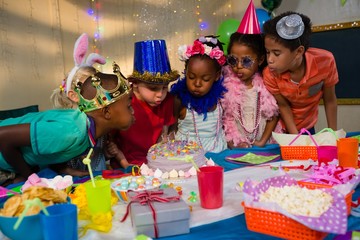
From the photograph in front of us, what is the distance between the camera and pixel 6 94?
4.52m

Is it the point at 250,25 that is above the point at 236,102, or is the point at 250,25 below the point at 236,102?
above

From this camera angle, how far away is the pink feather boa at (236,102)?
8.20 ft

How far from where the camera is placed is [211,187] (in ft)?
4.02

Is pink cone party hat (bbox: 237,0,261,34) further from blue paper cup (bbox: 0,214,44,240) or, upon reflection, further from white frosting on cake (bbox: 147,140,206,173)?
blue paper cup (bbox: 0,214,44,240)

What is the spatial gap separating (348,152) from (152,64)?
1.27 meters

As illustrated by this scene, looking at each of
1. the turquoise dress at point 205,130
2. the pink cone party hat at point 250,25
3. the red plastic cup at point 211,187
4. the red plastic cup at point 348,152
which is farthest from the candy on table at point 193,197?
the pink cone party hat at point 250,25

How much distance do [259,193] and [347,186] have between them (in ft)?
0.93

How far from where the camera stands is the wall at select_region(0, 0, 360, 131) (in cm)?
464

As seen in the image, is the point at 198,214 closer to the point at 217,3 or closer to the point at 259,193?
the point at 259,193

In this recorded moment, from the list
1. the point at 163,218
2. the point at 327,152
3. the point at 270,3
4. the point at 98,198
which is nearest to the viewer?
the point at 163,218

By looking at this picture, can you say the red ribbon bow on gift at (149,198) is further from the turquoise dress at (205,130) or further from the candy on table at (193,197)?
the turquoise dress at (205,130)

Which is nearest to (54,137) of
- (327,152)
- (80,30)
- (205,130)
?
(205,130)

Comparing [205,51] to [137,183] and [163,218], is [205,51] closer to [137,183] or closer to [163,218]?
[137,183]

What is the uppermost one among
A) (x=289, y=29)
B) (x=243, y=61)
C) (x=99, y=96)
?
(x=289, y=29)
